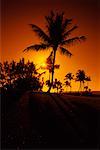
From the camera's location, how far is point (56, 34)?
17.1m

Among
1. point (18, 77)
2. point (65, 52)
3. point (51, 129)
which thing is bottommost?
point (51, 129)

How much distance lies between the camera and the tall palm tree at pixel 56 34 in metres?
17.1

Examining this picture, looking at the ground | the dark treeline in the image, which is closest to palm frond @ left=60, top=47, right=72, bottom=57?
the dark treeline

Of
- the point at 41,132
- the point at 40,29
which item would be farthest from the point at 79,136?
the point at 40,29

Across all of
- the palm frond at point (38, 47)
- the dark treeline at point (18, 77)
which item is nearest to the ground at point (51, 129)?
the dark treeline at point (18, 77)

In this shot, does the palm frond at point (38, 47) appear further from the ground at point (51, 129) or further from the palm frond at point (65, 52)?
the ground at point (51, 129)

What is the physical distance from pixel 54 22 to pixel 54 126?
13.1m

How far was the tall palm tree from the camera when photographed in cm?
1709

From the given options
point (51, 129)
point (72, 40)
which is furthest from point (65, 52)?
point (51, 129)

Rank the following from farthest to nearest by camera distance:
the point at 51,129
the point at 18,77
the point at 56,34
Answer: the point at 56,34
the point at 18,77
the point at 51,129

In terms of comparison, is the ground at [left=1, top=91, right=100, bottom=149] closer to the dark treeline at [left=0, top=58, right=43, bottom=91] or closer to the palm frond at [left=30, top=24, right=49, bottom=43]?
the dark treeline at [left=0, top=58, right=43, bottom=91]

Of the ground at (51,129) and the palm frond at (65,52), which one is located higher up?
the palm frond at (65,52)

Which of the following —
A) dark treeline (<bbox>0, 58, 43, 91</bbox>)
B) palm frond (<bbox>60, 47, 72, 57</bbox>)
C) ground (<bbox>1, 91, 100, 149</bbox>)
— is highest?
palm frond (<bbox>60, 47, 72, 57</bbox>)

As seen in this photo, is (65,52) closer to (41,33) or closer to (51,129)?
(41,33)
